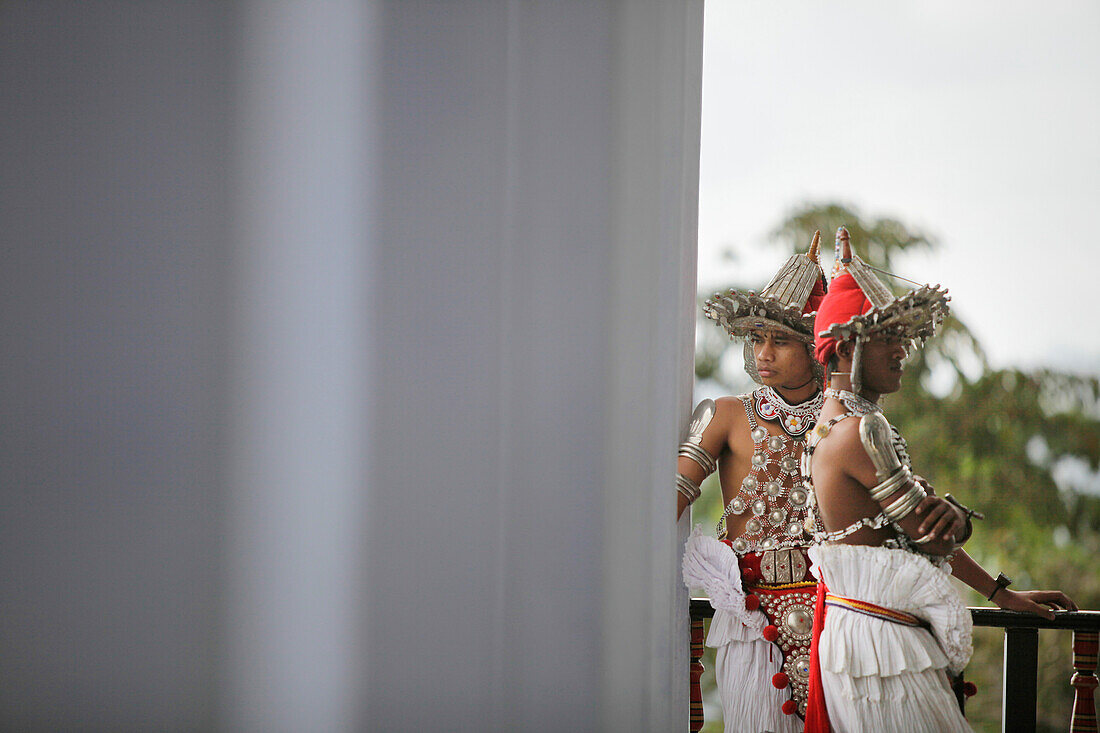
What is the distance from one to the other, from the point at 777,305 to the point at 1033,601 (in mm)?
721

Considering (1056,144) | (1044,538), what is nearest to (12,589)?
(1056,144)

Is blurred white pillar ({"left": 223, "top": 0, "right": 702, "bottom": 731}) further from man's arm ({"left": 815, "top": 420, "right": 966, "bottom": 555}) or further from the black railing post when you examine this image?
the black railing post

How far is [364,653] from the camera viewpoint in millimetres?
1317

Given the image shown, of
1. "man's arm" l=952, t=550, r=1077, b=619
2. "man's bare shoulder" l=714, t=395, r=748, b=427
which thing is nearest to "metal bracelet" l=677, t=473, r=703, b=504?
"man's bare shoulder" l=714, t=395, r=748, b=427

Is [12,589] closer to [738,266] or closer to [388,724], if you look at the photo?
[388,724]

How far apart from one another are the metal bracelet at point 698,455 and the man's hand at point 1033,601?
569mm

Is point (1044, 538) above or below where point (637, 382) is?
below

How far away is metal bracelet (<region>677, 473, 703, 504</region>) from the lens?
1.40 metres

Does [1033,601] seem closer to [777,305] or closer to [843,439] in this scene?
[843,439]

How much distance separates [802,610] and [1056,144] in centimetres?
124

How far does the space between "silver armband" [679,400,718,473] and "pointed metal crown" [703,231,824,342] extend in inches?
6.4

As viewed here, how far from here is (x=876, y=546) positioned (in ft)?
4.08

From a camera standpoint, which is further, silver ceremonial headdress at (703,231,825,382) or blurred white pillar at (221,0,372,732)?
silver ceremonial headdress at (703,231,825,382)

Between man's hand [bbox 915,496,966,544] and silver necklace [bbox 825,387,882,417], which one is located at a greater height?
silver necklace [bbox 825,387,882,417]
